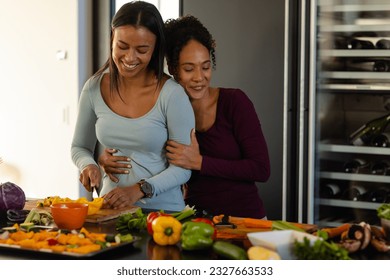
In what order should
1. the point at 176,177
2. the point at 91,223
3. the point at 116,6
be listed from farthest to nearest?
the point at 116,6, the point at 176,177, the point at 91,223

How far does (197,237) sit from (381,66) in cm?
229

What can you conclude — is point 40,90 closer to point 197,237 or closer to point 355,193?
point 355,193

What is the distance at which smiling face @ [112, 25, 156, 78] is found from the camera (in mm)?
2570

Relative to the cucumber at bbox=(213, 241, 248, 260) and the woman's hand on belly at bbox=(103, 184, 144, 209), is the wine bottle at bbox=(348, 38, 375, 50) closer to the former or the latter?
the woman's hand on belly at bbox=(103, 184, 144, 209)

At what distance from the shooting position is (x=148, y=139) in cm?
264

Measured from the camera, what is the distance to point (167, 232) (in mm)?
2004

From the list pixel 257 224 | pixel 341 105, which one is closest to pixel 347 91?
pixel 341 105

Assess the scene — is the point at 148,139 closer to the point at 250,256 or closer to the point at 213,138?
the point at 213,138

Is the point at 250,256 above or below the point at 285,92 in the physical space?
below

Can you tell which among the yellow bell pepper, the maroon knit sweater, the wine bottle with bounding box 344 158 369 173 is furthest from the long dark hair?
the wine bottle with bounding box 344 158 369 173

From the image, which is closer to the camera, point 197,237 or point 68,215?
point 197,237

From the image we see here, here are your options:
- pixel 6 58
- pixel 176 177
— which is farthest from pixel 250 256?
pixel 6 58

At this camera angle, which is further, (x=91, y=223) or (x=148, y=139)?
(x=148, y=139)

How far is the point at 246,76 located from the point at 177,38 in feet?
4.63
